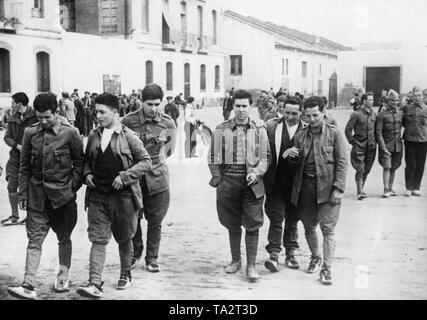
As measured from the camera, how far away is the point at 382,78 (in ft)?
121

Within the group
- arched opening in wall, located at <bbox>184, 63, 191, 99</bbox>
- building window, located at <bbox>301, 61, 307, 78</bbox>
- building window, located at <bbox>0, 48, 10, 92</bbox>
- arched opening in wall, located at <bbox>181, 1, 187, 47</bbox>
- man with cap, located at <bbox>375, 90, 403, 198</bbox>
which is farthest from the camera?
building window, located at <bbox>301, 61, 307, 78</bbox>

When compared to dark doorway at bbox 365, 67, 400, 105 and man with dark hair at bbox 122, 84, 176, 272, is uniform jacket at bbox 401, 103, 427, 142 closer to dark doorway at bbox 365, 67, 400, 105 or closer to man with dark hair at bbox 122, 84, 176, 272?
man with dark hair at bbox 122, 84, 176, 272

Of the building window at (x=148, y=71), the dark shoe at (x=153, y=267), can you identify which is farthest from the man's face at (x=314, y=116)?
the building window at (x=148, y=71)

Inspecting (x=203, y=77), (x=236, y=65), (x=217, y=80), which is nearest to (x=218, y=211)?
(x=203, y=77)

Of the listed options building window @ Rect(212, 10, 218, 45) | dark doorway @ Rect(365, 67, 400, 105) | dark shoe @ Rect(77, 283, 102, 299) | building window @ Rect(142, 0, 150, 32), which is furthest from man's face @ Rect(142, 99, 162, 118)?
building window @ Rect(212, 10, 218, 45)

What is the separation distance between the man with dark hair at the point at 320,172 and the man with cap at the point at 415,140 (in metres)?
4.61

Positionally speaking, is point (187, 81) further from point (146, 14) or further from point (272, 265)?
point (272, 265)

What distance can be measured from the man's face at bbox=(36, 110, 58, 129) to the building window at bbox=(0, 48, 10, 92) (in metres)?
20.1

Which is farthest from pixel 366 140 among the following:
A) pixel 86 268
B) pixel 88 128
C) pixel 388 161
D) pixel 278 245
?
pixel 88 128

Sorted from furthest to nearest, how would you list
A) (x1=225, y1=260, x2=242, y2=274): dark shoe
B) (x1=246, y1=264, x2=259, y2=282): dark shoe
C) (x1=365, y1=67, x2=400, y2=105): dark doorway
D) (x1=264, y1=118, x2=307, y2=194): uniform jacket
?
(x1=365, y1=67, x2=400, y2=105): dark doorway
(x1=264, y1=118, x2=307, y2=194): uniform jacket
(x1=225, y1=260, x2=242, y2=274): dark shoe
(x1=246, y1=264, x2=259, y2=282): dark shoe

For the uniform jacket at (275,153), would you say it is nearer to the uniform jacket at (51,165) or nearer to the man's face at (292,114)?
the man's face at (292,114)

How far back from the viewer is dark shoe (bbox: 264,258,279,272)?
5.93m

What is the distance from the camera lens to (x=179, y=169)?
13195 mm
